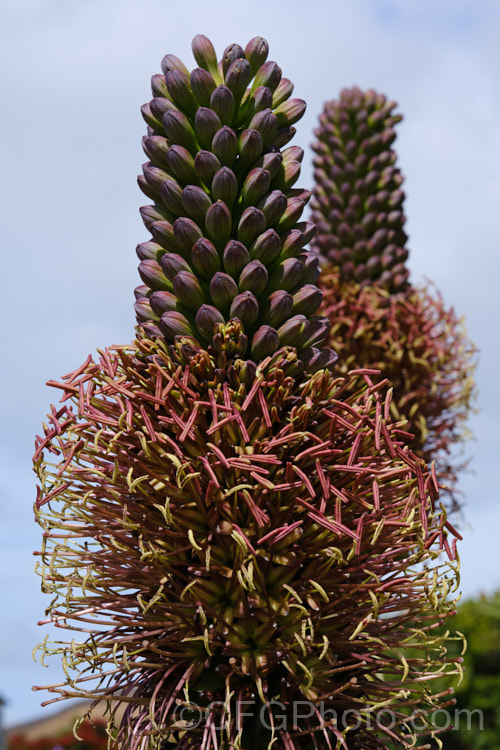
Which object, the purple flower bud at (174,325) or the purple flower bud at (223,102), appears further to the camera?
the purple flower bud at (223,102)

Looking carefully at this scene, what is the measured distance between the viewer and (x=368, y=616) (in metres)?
3.25

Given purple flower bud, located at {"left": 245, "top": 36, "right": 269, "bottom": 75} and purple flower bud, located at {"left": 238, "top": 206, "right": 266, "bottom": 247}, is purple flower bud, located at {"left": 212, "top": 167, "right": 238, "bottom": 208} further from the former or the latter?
purple flower bud, located at {"left": 245, "top": 36, "right": 269, "bottom": 75}

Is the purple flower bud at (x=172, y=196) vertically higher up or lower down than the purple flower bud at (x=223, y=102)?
lower down

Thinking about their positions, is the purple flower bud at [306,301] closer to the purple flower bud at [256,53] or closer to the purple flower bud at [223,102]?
the purple flower bud at [223,102]

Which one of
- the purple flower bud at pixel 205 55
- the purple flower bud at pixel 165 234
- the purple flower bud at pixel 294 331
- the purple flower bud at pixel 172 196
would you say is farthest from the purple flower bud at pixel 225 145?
the purple flower bud at pixel 294 331

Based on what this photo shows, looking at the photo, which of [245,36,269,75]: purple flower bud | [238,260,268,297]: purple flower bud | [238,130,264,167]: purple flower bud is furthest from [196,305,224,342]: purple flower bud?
[245,36,269,75]: purple flower bud

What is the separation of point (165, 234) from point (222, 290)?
0.41 m

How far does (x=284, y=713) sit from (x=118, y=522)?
0.96 meters

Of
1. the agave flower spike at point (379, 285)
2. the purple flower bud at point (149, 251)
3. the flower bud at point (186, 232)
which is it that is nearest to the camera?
the flower bud at point (186, 232)

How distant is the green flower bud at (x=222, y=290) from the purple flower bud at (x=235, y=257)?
0.06m

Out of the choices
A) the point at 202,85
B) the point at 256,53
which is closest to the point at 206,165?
the point at 202,85

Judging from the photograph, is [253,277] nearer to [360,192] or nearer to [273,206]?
[273,206]

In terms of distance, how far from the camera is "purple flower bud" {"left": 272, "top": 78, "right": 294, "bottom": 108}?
4.07m

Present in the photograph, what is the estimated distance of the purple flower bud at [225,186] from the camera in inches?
144
